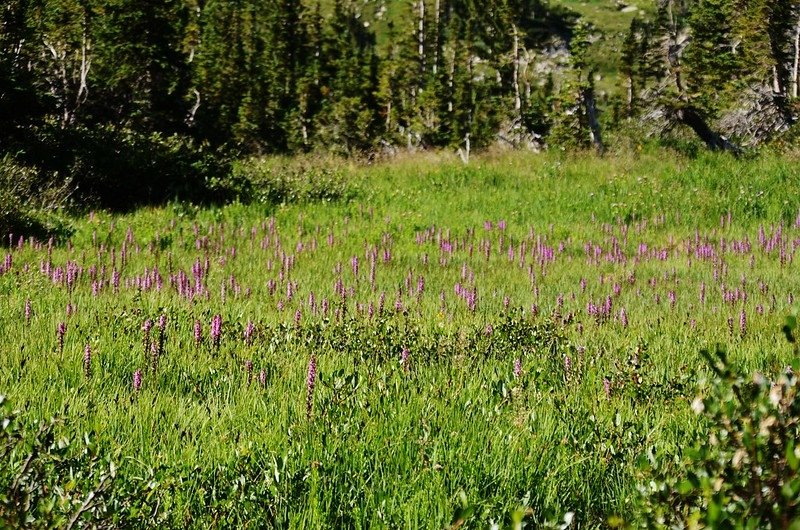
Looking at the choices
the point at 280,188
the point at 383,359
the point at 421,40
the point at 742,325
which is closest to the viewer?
the point at 383,359

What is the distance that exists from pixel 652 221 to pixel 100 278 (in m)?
9.75

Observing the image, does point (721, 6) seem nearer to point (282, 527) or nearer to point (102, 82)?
point (102, 82)

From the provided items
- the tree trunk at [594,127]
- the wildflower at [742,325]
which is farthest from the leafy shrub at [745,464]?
the tree trunk at [594,127]

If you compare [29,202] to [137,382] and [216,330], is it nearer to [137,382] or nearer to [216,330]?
[216,330]

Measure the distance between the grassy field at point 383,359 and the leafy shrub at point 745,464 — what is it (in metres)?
0.48

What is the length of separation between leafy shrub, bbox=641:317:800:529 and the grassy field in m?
0.48

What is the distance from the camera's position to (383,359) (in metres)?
4.55

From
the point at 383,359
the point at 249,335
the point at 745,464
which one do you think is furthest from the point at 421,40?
the point at 745,464

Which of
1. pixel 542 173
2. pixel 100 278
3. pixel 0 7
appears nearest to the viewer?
pixel 100 278

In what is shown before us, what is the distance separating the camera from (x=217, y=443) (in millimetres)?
2975

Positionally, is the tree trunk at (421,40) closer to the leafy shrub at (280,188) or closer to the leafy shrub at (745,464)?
the leafy shrub at (280,188)

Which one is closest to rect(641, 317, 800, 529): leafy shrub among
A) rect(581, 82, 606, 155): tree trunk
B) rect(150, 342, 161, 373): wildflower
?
rect(150, 342, 161, 373): wildflower

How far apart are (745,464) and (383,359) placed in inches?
119

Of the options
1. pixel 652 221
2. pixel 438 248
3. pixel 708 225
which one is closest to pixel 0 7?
pixel 438 248
